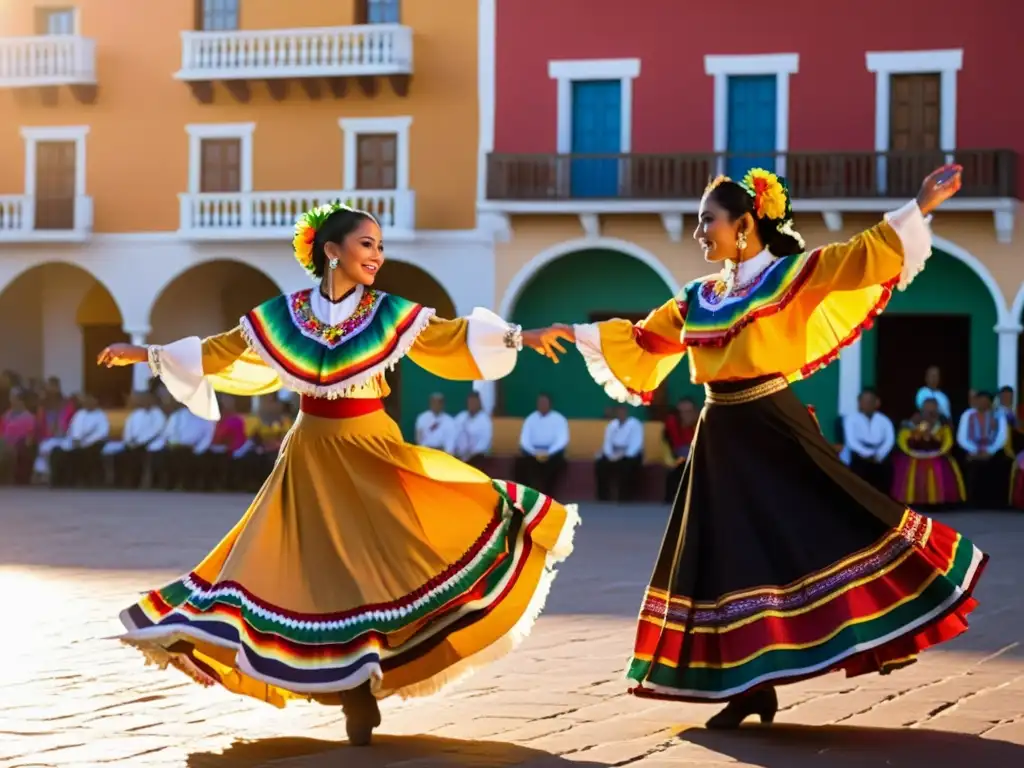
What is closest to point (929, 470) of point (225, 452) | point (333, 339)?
point (225, 452)

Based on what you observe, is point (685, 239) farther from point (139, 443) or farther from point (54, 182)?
point (54, 182)

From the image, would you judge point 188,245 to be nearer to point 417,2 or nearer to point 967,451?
point 417,2

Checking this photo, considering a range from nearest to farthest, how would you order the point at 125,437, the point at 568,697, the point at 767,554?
the point at 767,554 < the point at 568,697 < the point at 125,437

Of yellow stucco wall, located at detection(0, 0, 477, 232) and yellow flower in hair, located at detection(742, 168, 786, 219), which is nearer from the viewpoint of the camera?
yellow flower in hair, located at detection(742, 168, 786, 219)

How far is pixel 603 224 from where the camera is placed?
1063 inches

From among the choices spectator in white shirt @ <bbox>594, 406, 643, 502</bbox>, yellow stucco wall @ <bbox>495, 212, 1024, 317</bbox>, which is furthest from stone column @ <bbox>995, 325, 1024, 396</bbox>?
spectator in white shirt @ <bbox>594, 406, 643, 502</bbox>

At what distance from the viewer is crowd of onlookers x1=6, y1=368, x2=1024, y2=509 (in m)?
20.8

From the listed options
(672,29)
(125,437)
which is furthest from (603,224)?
(125,437)

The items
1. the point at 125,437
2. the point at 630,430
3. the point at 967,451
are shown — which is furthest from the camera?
the point at 125,437

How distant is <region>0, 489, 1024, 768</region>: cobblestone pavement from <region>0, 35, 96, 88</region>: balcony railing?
18710 mm

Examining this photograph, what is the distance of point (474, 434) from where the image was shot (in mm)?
23453

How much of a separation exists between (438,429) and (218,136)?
7.20 meters

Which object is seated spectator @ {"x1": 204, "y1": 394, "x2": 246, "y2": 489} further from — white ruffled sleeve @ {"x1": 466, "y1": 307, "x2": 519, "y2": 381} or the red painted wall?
white ruffled sleeve @ {"x1": 466, "y1": 307, "x2": 519, "y2": 381}

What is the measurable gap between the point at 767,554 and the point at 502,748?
3.90ft
